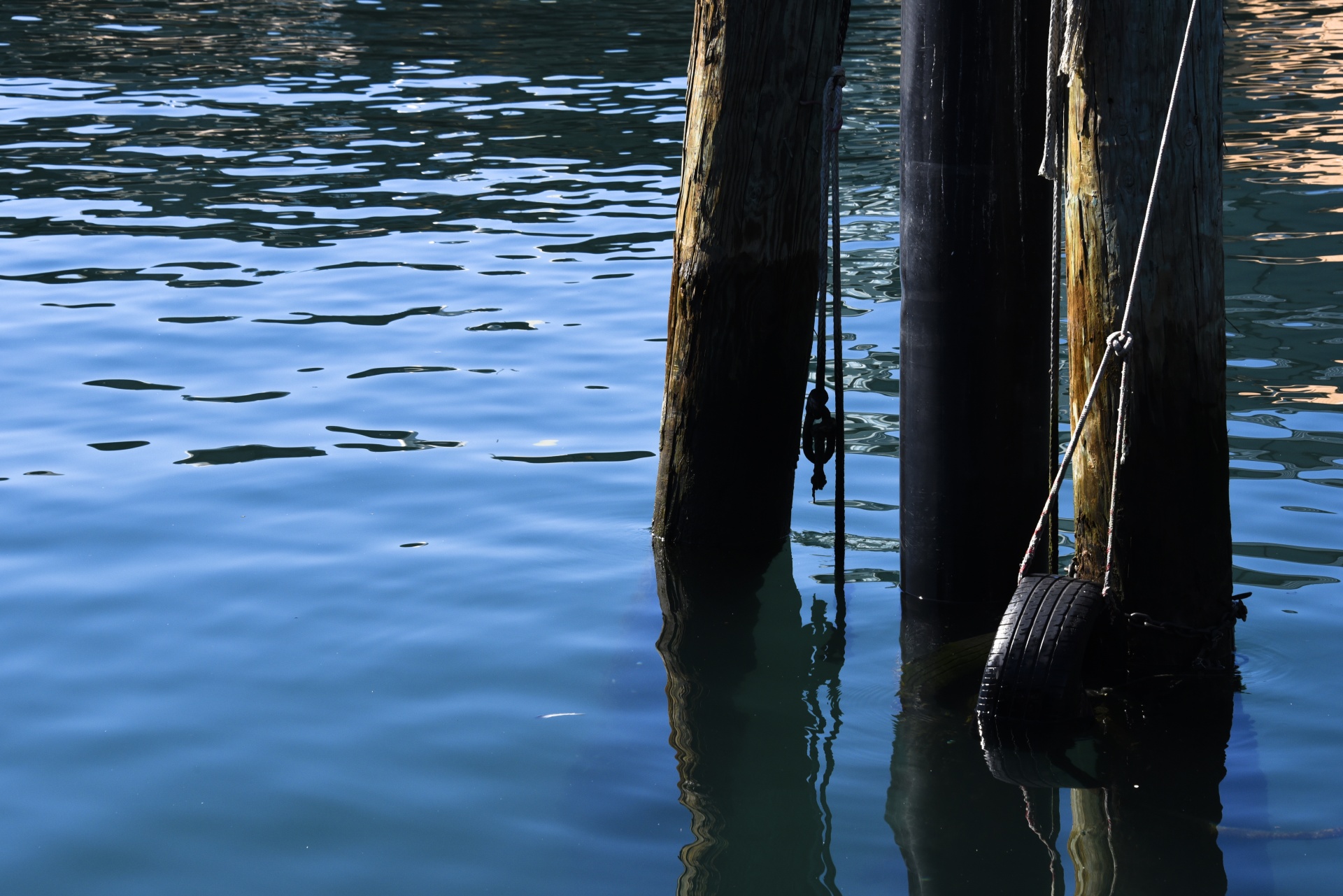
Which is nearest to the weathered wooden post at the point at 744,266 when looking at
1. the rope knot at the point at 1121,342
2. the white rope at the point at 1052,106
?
the white rope at the point at 1052,106

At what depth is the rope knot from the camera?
4.31 m

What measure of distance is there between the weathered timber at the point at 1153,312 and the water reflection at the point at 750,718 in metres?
1.04

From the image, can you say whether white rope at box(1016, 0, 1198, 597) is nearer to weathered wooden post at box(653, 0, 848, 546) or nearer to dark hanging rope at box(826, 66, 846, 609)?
dark hanging rope at box(826, 66, 846, 609)

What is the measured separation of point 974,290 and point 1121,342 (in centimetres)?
72

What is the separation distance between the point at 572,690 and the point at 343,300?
5.19 metres

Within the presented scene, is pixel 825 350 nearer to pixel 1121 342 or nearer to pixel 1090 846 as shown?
pixel 1121 342

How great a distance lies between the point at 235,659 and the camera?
5188 mm

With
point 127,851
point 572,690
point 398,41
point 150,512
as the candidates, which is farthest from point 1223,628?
point 398,41

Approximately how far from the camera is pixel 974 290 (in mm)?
4949

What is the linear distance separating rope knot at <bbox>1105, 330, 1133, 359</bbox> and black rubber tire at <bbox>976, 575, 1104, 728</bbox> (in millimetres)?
688

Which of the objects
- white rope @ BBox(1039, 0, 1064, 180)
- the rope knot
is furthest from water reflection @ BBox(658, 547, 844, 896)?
white rope @ BBox(1039, 0, 1064, 180)

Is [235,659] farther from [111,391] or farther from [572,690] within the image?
[111,391]

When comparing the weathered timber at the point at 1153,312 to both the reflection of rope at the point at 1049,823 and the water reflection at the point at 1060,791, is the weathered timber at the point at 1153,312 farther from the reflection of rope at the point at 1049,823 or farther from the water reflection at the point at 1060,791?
the reflection of rope at the point at 1049,823

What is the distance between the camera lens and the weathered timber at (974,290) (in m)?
4.81
